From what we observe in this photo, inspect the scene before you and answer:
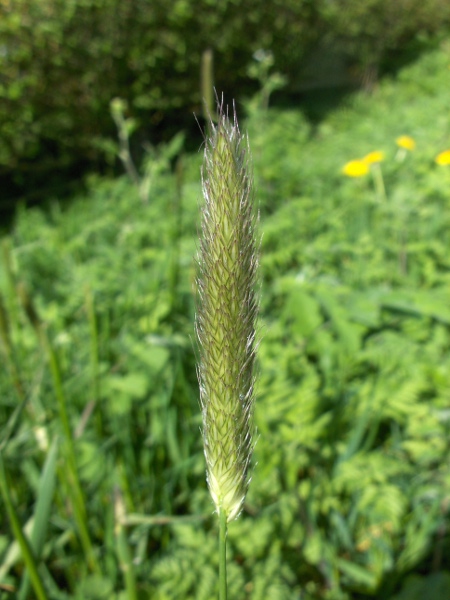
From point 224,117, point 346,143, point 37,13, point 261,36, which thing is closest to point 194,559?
point 224,117

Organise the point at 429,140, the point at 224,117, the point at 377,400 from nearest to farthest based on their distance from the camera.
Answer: the point at 224,117
the point at 377,400
the point at 429,140

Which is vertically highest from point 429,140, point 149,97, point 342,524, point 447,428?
point 149,97

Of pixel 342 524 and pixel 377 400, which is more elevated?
pixel 377 400

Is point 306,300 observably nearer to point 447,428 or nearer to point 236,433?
point 447,428

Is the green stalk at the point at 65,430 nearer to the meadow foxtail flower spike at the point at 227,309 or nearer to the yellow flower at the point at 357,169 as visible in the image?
the meadow foxtail flower spike at the point at 227,309

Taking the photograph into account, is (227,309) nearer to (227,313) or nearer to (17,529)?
(227,313)

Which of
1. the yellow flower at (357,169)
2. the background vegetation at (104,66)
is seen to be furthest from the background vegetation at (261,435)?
the background vegetation at (104,66)

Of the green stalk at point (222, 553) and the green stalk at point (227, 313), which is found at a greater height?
the green stalk at point (227, 313)
